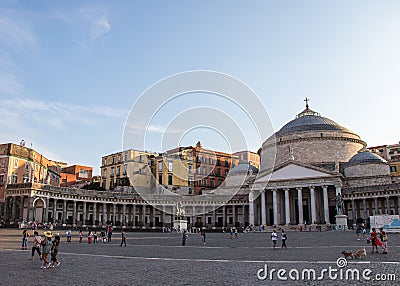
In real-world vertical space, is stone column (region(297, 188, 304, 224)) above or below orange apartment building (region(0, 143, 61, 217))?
below

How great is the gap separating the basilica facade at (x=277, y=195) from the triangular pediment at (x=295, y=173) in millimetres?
157

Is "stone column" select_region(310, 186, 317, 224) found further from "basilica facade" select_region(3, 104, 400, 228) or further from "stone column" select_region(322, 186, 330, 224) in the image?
"stone column" select_region(322, 186, 330, 224)

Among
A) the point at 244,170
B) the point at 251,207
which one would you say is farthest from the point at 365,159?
the point at 244,170

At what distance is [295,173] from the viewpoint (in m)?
65.2

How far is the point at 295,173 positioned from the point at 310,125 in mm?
15440

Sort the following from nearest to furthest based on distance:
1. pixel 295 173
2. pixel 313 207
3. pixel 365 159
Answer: pixel 313 207 → pixel 295 173 → pixel 365 159

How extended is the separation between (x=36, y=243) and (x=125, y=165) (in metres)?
61.2

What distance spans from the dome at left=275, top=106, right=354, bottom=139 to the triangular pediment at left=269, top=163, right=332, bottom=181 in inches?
517

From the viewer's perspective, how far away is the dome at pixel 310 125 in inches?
2975

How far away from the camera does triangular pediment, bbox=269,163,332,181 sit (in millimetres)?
63625

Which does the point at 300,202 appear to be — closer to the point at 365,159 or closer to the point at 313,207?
the point at 313,207

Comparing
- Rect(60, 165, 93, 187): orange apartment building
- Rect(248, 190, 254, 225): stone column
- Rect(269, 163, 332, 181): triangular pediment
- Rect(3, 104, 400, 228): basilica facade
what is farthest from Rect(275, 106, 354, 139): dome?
Rect(60, 165, 93, 187): orange apartment building

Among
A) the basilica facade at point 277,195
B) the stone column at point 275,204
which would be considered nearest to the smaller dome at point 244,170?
the basilica facade at point 277,195

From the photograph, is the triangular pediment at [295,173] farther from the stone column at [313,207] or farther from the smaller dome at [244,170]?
the smaller dome at [244,170]
